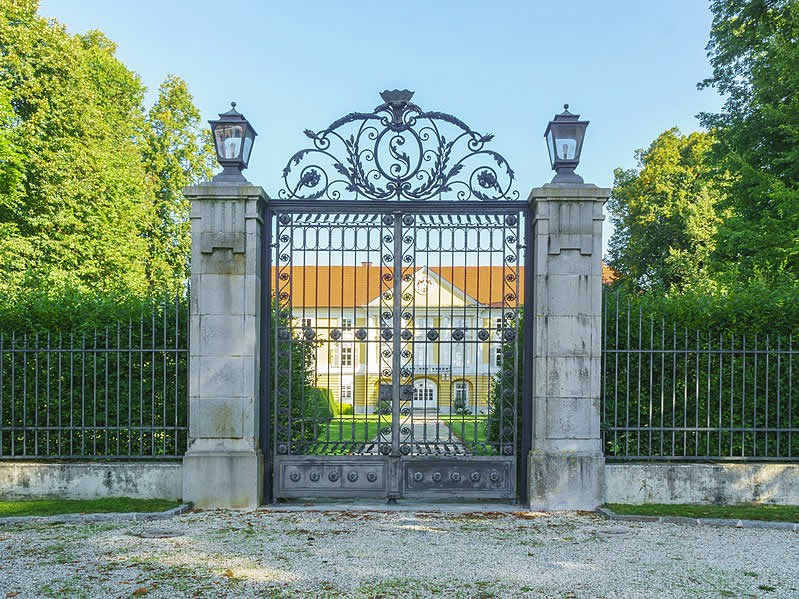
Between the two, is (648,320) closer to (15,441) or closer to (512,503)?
(512,503)

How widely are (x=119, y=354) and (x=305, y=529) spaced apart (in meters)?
3.08

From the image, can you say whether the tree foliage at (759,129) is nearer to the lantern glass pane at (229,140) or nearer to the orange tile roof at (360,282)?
the orange tile roof at (360,282)

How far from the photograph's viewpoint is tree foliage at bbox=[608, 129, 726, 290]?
2359 centimetres

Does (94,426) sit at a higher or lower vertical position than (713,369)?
lower

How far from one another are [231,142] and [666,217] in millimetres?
20468

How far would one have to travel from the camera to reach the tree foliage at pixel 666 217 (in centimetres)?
2359

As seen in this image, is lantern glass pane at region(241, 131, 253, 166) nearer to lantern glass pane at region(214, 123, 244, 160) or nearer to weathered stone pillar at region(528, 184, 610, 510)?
lantern glass pane at region(214, 123, 244, 160)

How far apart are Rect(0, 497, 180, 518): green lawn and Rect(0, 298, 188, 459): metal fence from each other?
52cm

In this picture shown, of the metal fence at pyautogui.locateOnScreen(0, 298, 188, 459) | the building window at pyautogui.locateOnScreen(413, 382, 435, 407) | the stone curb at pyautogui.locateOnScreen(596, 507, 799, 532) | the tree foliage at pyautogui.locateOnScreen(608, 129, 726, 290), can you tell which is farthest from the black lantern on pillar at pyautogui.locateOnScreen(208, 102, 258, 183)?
the tree foliage at pyautogui.locateOnScreen(608, 129, 726, 290)

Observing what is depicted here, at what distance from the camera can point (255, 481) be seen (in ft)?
24.3

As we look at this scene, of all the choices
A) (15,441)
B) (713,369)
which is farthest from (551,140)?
(15,441)

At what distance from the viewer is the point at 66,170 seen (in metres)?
18.1

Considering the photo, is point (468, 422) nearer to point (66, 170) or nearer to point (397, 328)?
point (397, 328)

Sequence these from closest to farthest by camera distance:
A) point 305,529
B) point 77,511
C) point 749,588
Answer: point 749,588 → point 305,529 → point 77,511
